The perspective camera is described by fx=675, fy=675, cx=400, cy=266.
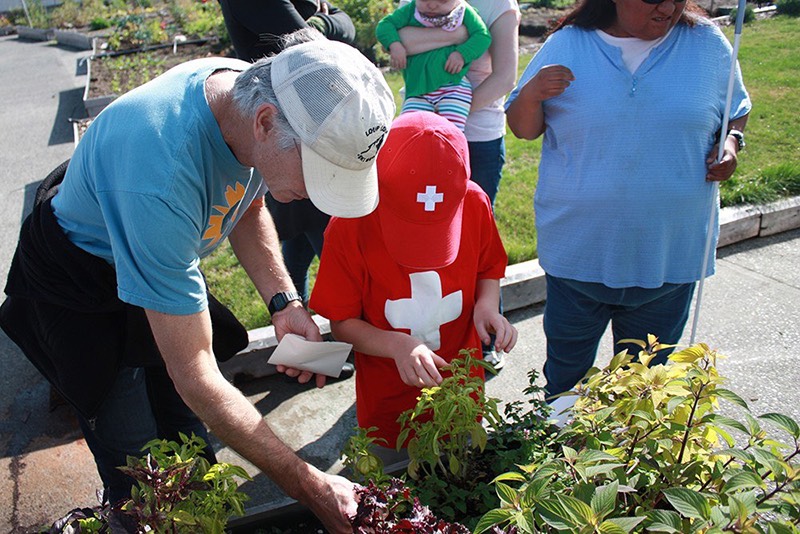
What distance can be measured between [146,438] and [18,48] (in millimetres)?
14634

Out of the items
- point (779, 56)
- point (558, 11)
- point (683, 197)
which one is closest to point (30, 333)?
point (683, 197)

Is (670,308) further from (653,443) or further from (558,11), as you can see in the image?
(558,11)

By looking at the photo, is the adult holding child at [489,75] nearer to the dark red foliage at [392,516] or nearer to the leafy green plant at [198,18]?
the dark red foliage at [392,516]

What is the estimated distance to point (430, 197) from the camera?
68.8 inches

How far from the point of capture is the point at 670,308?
91.8 inches

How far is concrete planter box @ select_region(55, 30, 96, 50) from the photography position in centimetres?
1300

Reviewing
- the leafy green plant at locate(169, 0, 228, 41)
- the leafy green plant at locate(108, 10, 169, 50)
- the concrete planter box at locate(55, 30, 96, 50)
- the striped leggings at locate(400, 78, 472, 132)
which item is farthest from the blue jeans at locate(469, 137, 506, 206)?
the concrete planter box at locate(55, 30, 96, 50)

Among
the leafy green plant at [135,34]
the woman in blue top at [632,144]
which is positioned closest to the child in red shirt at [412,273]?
the woman in blue top at [632,144]

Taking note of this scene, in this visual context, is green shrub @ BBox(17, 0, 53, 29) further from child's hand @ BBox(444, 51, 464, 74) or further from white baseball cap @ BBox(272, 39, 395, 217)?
white baseball cap @ BBox(272, 39, 395, 217)

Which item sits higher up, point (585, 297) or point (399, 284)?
point (399, 284)

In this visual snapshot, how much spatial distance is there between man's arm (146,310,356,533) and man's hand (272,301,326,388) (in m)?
0.45

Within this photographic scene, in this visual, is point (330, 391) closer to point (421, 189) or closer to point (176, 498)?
point (421, 189)

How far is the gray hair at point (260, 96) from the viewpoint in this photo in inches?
56.2

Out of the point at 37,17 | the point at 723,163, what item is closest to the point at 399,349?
the point at 723,163
